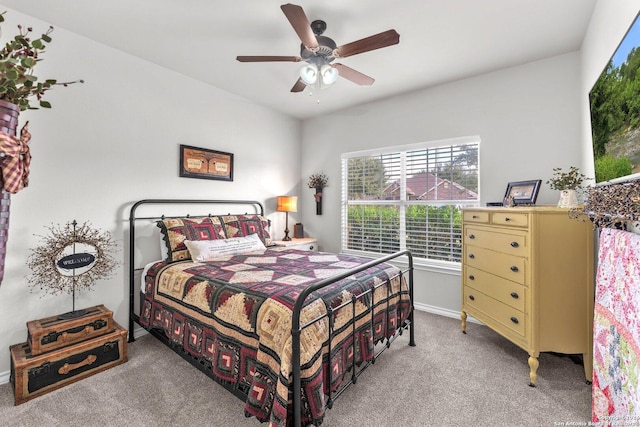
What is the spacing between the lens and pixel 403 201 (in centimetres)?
382

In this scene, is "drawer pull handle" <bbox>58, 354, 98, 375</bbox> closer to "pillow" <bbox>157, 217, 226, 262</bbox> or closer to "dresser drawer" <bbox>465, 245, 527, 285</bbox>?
"pillow" <bbox>157, 217, 226, 262</bbox>

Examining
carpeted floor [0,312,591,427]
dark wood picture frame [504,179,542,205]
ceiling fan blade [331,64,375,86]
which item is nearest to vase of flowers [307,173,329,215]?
ceiling fan blade [331,64,375,86]

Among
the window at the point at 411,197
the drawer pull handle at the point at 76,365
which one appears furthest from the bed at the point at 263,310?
the window at the point at 411,197

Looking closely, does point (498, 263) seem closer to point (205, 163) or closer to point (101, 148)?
point (205, 163)

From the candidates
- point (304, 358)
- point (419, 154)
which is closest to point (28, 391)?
point (304, 358)

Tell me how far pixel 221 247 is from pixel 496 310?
8.49 feet

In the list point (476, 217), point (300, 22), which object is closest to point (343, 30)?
point (300, 22)

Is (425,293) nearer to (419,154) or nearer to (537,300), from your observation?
(537,300)

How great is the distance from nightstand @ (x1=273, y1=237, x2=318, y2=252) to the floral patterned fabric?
2.90m

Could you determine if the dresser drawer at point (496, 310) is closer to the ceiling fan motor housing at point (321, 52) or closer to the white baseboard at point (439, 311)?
the white baseboard at point (439, 311)

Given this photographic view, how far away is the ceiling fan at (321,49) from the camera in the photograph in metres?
1.87

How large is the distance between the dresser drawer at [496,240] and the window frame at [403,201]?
2.15ft

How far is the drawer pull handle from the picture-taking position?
2.06 metres

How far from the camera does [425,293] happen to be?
3.55 meters
